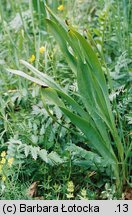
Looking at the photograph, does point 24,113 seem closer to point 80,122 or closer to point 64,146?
point 64,146

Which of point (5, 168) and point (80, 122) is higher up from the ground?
point (80, 122)

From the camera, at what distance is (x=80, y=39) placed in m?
1.79

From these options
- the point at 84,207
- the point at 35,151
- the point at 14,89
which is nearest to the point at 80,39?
the point at 35,151

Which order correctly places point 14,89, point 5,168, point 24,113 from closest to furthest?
point 5,168
point 24,113
point 14,89

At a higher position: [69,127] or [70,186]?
[69,127]

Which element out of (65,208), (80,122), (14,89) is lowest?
(65,208)

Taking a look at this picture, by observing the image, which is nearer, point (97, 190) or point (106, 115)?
point (106, 115)

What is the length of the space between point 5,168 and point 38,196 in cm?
23

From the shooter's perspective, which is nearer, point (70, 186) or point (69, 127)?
point (70, 186)

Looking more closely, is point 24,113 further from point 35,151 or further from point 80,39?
point 80,39

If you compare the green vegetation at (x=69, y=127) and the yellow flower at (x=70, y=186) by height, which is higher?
the green vegetation at (x=69, y=127)

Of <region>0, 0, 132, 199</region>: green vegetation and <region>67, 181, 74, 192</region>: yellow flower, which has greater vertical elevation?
<region>0, 0, 132, 199</region>: green vegetation

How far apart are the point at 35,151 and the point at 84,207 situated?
12.2 inches

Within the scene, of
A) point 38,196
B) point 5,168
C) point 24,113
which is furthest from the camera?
point 24,113
